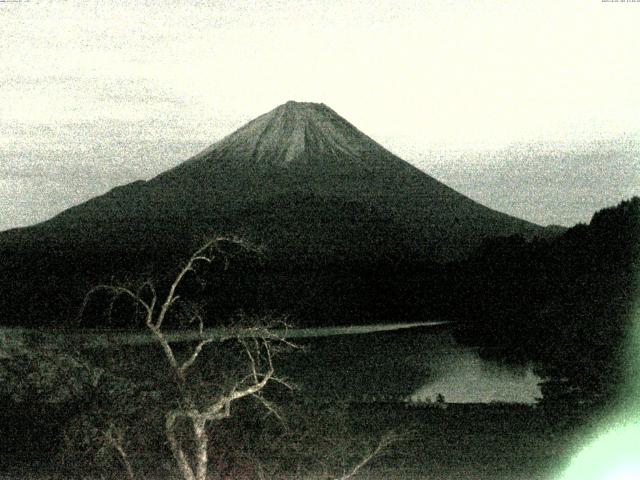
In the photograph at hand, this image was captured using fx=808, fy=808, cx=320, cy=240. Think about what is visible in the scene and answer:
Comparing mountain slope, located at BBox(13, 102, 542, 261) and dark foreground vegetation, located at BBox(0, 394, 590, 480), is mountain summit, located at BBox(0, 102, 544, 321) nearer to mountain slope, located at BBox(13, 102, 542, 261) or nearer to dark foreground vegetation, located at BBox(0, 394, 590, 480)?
mountain slope, located at BBox(13, 102, 542, 261)

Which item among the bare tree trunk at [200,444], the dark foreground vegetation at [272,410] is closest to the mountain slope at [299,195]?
the dark foreground vegetation at [272,410]

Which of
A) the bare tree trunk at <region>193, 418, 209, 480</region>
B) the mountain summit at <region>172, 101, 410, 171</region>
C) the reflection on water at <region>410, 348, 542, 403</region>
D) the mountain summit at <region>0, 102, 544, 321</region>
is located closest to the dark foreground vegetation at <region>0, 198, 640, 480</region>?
the bare tree trunk at <region>193, 418, 209, 480</region>

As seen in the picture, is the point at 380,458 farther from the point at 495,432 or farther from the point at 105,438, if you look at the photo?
the point at 105,438

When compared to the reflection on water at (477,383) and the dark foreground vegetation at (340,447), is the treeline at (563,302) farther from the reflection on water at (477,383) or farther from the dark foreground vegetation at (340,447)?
the dark foreground vegetation at (340,447)

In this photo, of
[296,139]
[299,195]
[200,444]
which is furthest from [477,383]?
[296,139]

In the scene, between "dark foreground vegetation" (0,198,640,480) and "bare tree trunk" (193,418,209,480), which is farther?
"dark foreground vegetation" (0,198,640,480)

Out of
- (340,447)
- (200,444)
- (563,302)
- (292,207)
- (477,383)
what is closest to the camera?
(200,444)

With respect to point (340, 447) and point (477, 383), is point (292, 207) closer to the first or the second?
point (477, 383)

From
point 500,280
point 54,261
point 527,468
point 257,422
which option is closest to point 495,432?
point 527,468
